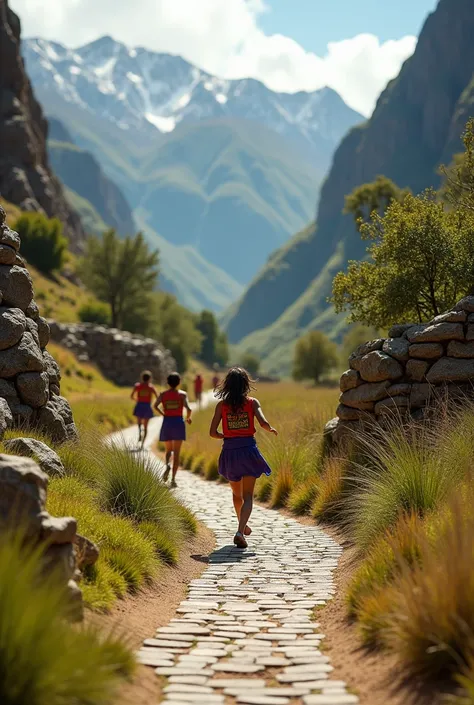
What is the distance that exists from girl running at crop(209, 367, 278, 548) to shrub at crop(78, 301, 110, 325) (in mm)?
51225

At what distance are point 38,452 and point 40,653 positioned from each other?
423cm

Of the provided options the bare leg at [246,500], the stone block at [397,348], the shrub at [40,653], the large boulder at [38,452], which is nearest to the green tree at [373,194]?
the stone block at [397,348]

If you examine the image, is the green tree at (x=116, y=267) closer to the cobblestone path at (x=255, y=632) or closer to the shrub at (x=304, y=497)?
the shrub at (x=304, y=497)

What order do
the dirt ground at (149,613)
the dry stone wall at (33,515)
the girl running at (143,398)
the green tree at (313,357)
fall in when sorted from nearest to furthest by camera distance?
the dirt ground at (149,613), the dry stone wall at (33,515), the girl running at (143,398), the green tree at (313,357)

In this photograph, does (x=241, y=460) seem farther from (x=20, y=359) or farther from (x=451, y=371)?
(x=451, y=371)

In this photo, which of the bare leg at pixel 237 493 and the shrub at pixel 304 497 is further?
the shrub at pixel 304 497

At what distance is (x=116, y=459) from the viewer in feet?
30.2

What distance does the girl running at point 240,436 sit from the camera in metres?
9.47

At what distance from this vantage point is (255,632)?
19.3 ft

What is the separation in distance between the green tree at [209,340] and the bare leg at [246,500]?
10892cm

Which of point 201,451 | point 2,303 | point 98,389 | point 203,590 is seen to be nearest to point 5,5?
point 98,389

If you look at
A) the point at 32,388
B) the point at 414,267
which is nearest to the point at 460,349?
the point at 414,267

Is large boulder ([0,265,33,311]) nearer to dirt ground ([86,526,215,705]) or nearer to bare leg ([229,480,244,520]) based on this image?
bare leg ([229,480,244,520])

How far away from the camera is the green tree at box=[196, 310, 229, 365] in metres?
120
